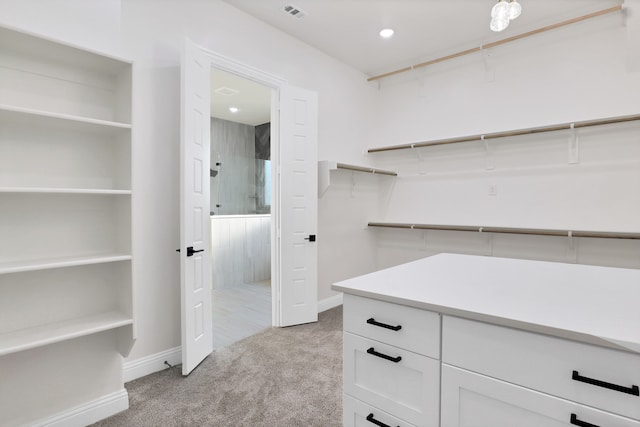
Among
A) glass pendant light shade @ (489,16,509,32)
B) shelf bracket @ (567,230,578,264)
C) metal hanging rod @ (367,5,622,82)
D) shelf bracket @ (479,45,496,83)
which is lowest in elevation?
shelf bracket @ (567,230,578,264)

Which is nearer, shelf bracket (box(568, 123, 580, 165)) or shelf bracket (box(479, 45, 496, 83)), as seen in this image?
shelf bracket (box(568, 123, 580, 165))

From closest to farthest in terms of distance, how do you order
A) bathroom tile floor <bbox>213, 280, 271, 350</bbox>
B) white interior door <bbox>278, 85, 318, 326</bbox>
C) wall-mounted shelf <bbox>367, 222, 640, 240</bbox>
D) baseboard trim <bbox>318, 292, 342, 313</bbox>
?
wall-mounted shelf <bbox>367, 222, 640, 240</bbox> → bathroom tile floor <bbox>213, 280, 271, 350</bbox> → white interior door <bbox>278, 85, 318, 326</bbox> → baseboard trim <bbox>318, 292, 342, 313</bbox>

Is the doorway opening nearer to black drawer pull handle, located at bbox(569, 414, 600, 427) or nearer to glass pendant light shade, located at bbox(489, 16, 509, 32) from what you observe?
glass pendant light shade, located at bbox(489, 16, 509, 32)

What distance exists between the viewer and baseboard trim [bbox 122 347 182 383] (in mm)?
2238

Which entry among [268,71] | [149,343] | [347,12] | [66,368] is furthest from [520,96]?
[66,368]

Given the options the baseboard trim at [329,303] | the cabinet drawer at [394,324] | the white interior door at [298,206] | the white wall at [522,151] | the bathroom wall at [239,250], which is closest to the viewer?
the cabinet drawer at [394,324]

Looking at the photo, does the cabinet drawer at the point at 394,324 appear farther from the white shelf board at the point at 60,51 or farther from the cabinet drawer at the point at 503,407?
the white shelf board at the point at 60,51

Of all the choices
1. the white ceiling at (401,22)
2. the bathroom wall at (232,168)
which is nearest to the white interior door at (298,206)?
the white ceiling at (401,22)

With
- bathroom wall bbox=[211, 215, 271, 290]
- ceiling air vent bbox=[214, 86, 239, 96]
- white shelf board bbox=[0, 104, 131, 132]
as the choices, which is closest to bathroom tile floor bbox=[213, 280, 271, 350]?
bathroom wall bbox=[211, 215, 271, 290]

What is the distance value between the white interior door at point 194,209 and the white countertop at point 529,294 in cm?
144

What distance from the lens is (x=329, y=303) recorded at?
382 cm

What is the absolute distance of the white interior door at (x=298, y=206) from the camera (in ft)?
10.6

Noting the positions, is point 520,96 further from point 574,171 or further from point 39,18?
point 39,18

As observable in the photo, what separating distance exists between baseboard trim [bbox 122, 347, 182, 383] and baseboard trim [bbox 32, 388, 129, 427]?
0.29 metres
